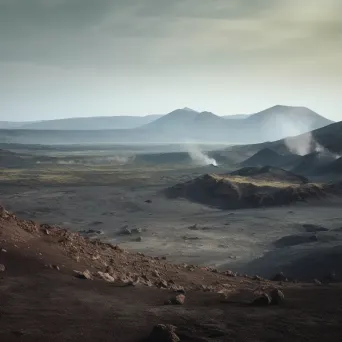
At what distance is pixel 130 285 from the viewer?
11984 mm

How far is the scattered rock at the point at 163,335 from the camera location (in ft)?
26.1

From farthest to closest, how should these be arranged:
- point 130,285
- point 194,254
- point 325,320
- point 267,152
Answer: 1. point 267,152
2. point 194,254
3. point 130,285
4. point 325,320

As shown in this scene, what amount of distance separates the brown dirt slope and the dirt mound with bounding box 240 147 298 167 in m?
111

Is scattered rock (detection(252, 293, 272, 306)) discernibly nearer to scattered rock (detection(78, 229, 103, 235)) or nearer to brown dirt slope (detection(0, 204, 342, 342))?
brown dirt slope (detection(0, 204, 342, 342))

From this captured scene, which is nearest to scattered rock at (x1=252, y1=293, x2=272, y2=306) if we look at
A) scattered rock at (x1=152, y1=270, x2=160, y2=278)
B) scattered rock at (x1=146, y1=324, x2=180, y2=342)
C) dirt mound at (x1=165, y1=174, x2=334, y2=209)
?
scattered rock at (x1=146, y1=324, x2=180, y2=342)

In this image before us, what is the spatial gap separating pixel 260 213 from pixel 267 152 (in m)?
76.9

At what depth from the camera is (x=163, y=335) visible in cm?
799

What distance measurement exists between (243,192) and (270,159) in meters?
61.2

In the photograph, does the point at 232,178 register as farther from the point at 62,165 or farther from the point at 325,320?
the point at 62,165

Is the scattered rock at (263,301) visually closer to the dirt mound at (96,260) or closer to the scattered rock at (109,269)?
the dirt mound at (96,260)

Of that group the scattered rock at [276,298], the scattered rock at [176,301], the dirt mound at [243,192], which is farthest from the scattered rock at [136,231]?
the scattered rock at [276,298]

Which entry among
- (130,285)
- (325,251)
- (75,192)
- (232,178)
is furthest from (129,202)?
(130,285)

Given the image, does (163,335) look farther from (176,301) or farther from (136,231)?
(136,231)

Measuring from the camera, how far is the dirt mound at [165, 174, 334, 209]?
2586 inches
